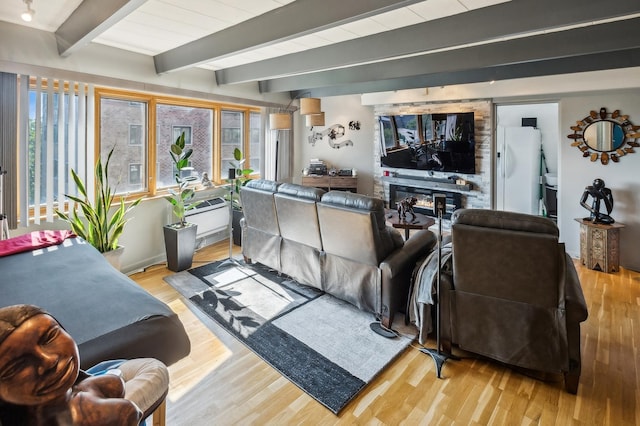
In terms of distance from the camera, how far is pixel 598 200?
4.16 metres

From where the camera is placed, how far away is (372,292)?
2918mm

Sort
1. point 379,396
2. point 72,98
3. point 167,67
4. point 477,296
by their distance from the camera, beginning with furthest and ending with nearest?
point 167,67 → point 72,98 → point 477,296 → point 379,396

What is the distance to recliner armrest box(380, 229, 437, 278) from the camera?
9.02 feet

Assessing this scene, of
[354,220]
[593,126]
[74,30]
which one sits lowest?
[354,220]

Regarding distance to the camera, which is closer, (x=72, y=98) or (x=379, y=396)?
(x=379, y=396)

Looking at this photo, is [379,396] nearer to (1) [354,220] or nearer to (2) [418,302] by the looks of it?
(2) [418,302]

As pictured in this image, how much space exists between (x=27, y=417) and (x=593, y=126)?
18.1 ft

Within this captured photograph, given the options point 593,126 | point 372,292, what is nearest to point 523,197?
point 593,126

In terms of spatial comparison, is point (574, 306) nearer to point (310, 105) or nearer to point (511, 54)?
point (511, 54)

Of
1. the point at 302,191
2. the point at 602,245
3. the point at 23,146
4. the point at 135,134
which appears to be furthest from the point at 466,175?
the point at 23,146

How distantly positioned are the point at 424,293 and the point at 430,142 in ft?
12.6

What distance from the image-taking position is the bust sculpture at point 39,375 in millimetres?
649

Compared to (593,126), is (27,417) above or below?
below

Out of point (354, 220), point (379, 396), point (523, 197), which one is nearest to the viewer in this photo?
point (379, 396)
